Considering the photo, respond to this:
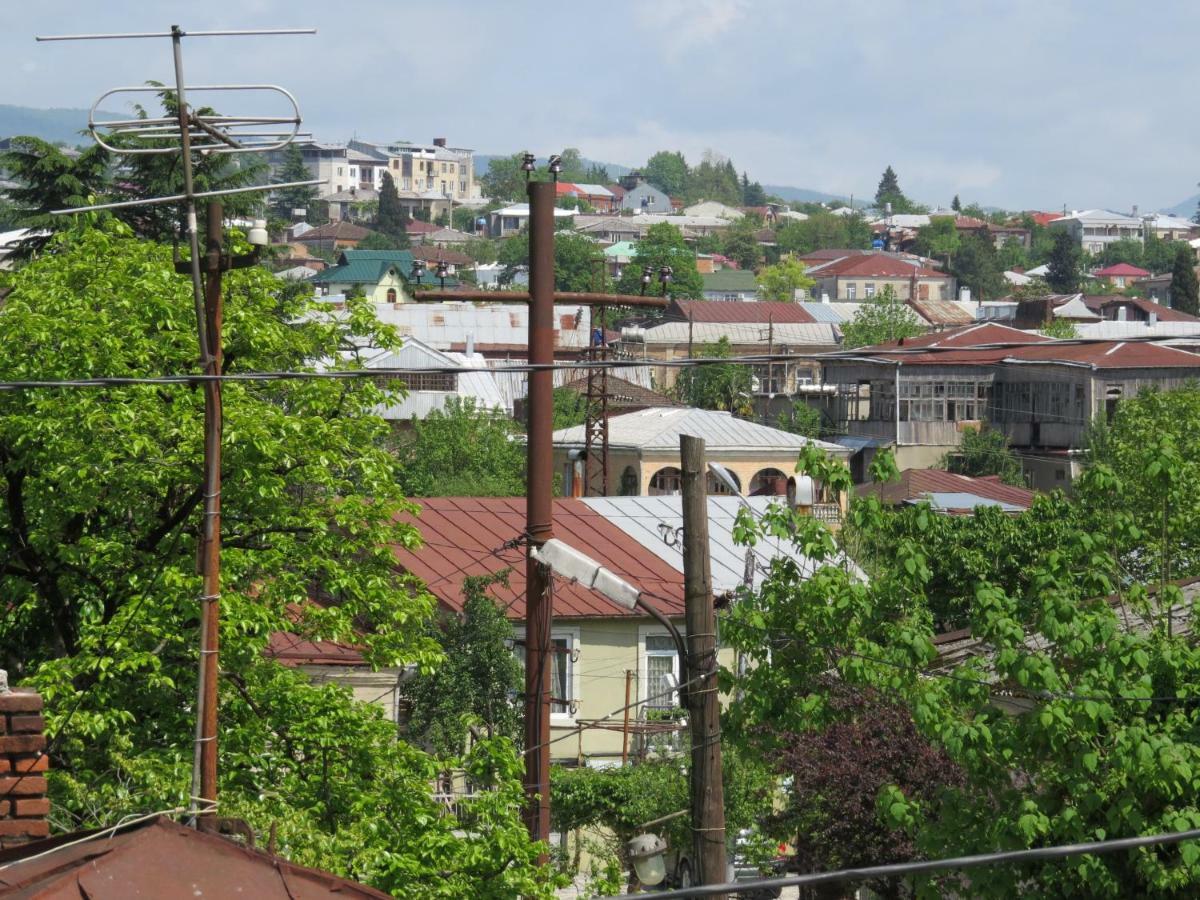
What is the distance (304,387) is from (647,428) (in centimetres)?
3538

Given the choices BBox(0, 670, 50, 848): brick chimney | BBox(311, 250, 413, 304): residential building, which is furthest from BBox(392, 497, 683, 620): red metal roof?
BBox(311, 250, 413, 304): residential building

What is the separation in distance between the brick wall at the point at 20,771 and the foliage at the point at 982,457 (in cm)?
5849

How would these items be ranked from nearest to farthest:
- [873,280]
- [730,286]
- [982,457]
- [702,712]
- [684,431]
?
1. [702,712]
2. [684,431]
3. [982,457]
4. [730,286]
5. [873,280]

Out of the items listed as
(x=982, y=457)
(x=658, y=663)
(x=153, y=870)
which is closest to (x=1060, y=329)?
(x=982, y=457)

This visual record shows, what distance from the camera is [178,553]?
15.0 m

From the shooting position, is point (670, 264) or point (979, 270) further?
point (979, 270)

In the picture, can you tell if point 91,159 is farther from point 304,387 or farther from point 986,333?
point 986,333

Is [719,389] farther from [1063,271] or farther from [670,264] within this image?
[1063,271]

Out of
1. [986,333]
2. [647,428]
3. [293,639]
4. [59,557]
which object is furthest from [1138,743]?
[986,333]

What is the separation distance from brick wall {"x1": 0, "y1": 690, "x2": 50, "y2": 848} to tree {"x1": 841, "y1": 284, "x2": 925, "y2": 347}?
288ft

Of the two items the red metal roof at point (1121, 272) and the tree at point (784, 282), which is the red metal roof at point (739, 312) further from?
the red metal roof at point (1121, 272)

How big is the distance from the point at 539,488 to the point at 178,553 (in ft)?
15.3

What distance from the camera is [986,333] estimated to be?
72.2m

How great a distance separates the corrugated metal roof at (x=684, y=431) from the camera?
4944 cm
